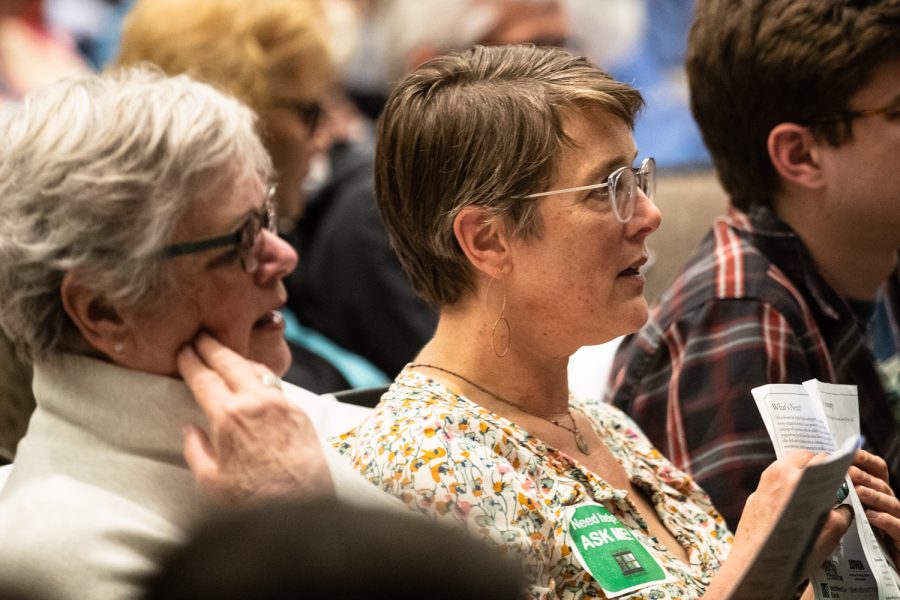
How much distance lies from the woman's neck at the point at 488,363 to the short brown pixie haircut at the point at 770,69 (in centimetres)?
88

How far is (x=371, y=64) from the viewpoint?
5.71 m

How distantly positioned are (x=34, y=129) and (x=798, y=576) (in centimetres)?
134

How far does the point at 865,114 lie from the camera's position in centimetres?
262

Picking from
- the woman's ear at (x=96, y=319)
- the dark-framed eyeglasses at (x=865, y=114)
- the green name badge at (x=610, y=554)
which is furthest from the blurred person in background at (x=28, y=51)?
the green name badge at (x=610, y=554)

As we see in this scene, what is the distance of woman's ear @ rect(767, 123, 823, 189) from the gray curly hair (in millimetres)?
1255

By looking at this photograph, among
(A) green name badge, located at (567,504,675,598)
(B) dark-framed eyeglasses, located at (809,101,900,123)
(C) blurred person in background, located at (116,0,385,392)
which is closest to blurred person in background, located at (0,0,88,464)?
(C) blurred person in background, located at (116,0,385,392)

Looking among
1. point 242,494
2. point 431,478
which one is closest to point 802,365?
point 431,478

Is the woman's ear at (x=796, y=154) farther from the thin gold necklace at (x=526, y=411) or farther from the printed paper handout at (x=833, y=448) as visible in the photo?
the thin gold necklace at (x=526, y=411)

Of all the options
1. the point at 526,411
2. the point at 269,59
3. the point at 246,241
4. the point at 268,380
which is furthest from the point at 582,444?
the point at 269,59

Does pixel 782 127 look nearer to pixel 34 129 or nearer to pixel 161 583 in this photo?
pixel 34 129

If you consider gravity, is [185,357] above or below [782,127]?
below

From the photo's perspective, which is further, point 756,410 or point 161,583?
point 756,410

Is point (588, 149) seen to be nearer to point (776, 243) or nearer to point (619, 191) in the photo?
point (619, 191)

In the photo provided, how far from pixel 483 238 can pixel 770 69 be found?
0.95 metres
